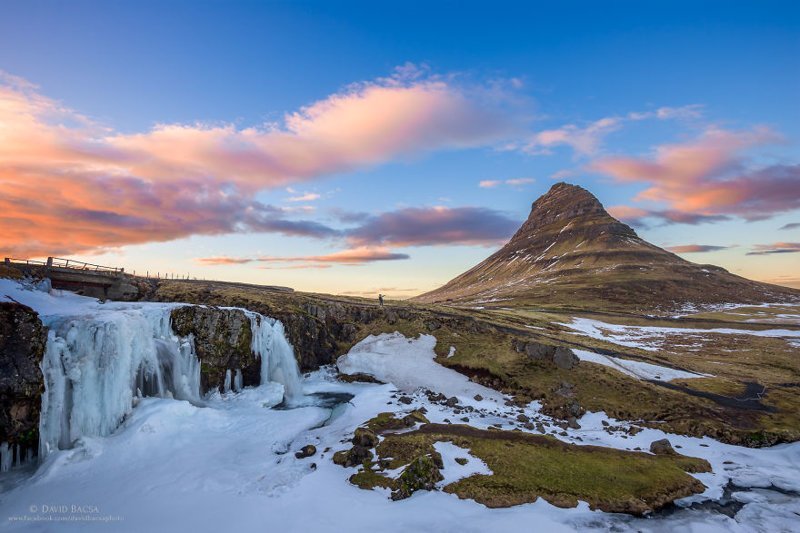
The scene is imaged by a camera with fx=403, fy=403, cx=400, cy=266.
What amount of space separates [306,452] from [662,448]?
26.3m

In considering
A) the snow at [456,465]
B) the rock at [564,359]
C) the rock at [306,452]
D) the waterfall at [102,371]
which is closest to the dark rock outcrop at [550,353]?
the rock at [564,359]

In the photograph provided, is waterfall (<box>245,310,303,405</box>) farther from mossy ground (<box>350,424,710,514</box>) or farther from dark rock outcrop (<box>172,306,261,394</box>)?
mossy ground (<box>350,424,710,514</box>)

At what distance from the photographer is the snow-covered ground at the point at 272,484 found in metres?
20.1

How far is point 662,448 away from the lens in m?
30.3

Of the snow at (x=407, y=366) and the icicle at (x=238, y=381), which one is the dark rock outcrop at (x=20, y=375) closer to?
the icicle at (x=238, y=381)

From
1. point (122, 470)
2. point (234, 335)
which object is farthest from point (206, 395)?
point (122, 470)

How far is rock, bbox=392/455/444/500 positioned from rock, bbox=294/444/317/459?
283 inches

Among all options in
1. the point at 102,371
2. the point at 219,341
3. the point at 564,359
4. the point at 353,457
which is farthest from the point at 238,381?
the point at 564,359

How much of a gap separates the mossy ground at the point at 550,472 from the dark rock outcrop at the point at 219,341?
21.4 m

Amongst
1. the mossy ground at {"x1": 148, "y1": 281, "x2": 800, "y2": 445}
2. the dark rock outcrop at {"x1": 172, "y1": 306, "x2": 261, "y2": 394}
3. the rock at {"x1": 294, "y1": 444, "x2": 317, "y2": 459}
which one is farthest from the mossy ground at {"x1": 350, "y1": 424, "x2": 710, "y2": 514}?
the dark rock outcrop at {"x1": 172, "y1": 306, "x2": 261, "y2": 394}

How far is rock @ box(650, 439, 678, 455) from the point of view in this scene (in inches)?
1184

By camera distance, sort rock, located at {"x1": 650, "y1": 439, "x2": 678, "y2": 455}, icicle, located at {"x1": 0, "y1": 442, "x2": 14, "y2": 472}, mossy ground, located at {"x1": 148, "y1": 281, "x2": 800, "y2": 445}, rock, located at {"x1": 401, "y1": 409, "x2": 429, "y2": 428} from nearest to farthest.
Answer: icicle, located at {"x1": 0, "y1": 442, "x2": 14, "y2": 472}
rock, located at {"x1": 650, "y1": 439, "x2": 678, "y2": 455}
rock, located at {"x1": 401, "y1": 409, "x2": 429, "y2": 428}
mossy ground, located at {"x1": 148, "y1": 281, "x2": 800, "y2": 445}

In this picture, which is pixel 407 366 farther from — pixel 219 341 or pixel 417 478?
pixel 417 478

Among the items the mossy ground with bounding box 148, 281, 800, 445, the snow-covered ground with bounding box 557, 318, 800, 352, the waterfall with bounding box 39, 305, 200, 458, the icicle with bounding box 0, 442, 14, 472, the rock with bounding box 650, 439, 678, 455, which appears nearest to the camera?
the icicle with bounding box 0, 442, 14, 472
